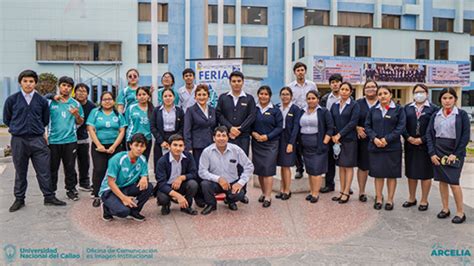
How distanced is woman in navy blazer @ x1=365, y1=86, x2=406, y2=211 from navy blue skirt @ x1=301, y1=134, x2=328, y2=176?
677mm

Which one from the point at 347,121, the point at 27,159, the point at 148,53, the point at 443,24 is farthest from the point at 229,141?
the point at 443,24

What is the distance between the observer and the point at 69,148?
6.26 metres

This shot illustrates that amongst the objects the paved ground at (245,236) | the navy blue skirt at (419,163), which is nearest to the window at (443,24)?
the paved ground at (245,236)

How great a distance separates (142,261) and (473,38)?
36872 millimetres

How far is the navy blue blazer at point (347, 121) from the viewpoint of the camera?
6043mm

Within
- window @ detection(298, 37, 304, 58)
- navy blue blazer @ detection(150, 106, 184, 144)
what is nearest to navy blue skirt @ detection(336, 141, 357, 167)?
navy blue blazer @ detection(150, 106, 184, 144)

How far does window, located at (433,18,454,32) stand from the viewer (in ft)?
107

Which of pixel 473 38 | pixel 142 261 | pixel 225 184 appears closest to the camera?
pixel 142 261

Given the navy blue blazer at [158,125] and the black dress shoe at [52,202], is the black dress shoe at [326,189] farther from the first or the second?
the black dress shoe at [52,202]

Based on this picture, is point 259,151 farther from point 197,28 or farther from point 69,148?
point 197,28

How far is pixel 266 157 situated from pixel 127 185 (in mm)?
2067

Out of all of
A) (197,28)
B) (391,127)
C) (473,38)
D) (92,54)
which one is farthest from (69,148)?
(473,38)

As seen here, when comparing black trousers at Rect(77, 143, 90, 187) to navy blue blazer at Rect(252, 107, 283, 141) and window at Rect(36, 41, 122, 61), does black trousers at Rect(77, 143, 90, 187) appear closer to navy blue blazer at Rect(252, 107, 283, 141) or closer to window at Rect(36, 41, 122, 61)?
navy blue blazer at Rect(252, 107, 283, 141)

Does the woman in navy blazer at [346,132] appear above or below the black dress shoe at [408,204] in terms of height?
above
